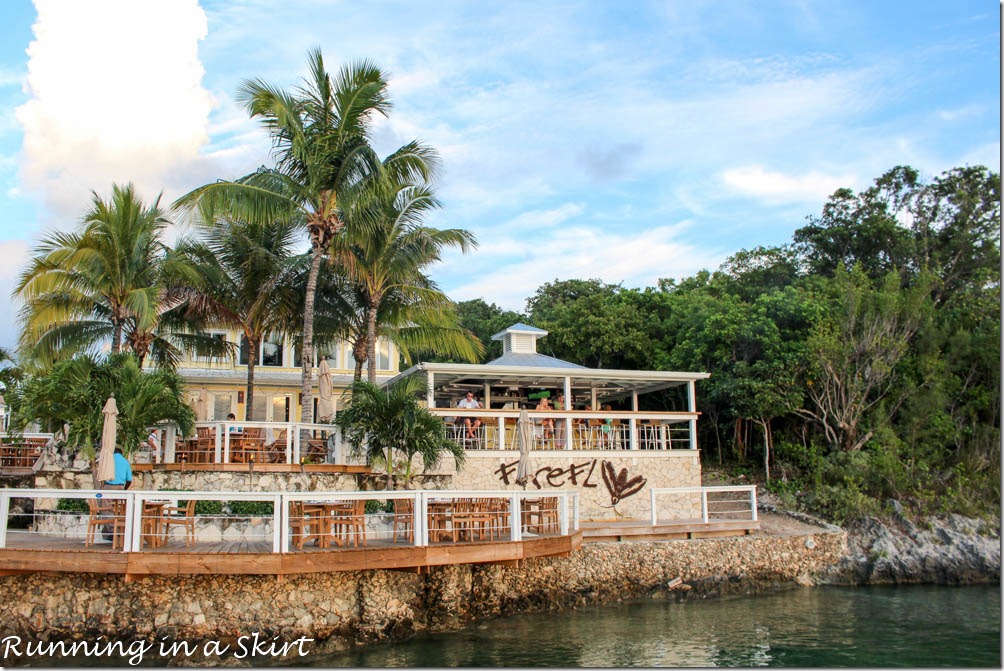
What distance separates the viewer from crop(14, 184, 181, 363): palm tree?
1911cm

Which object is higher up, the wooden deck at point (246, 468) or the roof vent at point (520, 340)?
the roof vent at point (520, 340)

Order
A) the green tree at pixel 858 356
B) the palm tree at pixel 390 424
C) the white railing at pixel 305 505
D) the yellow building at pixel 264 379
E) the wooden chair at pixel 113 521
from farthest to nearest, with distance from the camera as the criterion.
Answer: the yellow building at pixel 264 379
the green tree at pixel 858 356
the palm tree at pixel 390 424
the wooden chair at pixel 113 521
the white railing at pixel 305 505

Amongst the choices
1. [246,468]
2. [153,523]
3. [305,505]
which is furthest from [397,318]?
[153,523]

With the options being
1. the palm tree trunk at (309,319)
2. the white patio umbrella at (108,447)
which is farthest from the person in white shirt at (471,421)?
the white patio umbrella at (108,447)

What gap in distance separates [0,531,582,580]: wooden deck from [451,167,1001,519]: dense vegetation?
14.7 m

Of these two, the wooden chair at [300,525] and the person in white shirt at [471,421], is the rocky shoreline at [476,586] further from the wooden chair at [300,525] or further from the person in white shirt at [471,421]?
the person in white shirt at [471,421]

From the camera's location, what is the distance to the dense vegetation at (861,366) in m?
25.2

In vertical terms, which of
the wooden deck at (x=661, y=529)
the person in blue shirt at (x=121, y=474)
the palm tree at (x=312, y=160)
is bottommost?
the wooden deck at (x=661, y=529)

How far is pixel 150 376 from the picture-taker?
52.3ft

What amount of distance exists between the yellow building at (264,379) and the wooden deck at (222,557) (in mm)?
15490

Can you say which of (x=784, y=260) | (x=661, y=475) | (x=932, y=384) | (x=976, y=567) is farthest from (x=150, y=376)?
(x=784, y=260)

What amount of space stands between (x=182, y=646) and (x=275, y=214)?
384 inches

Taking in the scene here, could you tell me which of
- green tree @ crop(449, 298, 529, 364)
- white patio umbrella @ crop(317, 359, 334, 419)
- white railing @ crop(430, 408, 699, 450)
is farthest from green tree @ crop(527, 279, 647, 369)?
white patio umbrella @ crop(317, 359, 334, 419)

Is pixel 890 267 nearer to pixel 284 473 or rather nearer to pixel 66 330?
pixel 284 473
